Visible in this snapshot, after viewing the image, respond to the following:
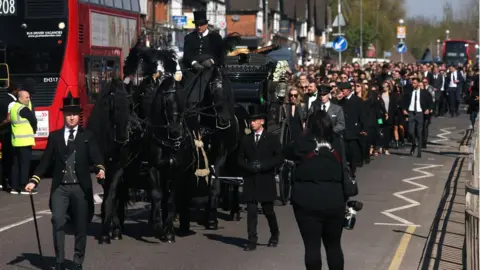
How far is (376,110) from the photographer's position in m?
26.3

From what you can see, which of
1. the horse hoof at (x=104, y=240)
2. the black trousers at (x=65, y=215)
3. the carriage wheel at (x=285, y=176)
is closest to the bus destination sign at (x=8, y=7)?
the carriage wheel at (x=285, y=176)

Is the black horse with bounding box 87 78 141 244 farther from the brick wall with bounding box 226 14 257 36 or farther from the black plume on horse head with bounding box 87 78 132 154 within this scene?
the brick wall with bounding box 226 14 257 36

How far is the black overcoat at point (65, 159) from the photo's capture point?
1093 cm

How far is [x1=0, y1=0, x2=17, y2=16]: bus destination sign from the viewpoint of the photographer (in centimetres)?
2223

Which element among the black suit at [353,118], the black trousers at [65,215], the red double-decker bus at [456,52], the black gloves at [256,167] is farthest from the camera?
the red double-decker bus at [456,52]

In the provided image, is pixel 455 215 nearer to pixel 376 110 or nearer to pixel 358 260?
pixel 358 260

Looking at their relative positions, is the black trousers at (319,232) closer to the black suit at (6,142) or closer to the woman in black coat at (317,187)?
the woman in black coat at (317,187)

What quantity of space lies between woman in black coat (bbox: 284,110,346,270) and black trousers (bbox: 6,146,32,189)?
11.0 metres

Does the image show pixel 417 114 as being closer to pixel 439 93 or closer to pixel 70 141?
pixel 70 141

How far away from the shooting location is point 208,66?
14578mm

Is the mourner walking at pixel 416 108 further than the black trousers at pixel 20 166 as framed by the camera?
Yes

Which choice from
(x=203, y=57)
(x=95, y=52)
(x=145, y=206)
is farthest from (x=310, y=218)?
(x=95, y=52)

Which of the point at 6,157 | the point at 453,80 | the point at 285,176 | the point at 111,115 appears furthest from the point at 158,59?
the point at 453,80

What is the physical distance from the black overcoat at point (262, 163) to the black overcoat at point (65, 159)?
7.28 feet
